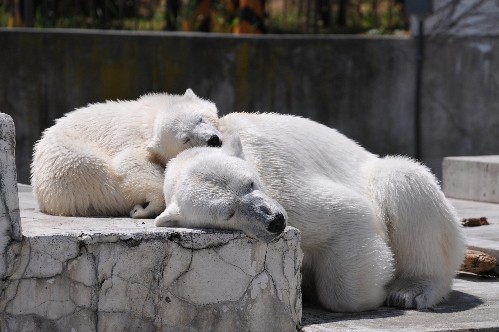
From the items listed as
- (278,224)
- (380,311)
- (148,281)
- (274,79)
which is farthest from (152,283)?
(274,79)

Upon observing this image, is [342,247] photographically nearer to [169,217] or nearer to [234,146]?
[234,146]

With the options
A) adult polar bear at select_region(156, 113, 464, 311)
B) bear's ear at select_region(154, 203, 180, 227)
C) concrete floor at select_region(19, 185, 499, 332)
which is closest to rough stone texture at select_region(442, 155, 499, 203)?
concrete floor at select_region(19, 185, 499, 332)

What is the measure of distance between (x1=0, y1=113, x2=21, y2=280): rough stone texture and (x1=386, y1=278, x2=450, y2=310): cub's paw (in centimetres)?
163

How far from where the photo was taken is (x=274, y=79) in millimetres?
8992

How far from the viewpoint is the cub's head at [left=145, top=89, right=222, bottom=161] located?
4164 millimetres

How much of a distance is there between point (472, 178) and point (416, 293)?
3177 millimetres

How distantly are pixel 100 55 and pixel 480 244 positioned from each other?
13.4ft

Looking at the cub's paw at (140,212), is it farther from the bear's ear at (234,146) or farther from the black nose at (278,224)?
the black nose at (278,224)

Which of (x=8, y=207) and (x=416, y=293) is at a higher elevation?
(x=8, y=207)

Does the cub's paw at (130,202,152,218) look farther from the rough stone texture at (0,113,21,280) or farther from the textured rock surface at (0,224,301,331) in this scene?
the rough stone texture at (0,113,21,280)

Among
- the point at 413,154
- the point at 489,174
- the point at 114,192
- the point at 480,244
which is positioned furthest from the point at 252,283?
the point at 413,154

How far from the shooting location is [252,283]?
3.87 meters

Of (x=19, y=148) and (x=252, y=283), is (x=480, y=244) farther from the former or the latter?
(x=19, y=148)

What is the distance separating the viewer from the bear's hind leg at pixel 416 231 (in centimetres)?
440
